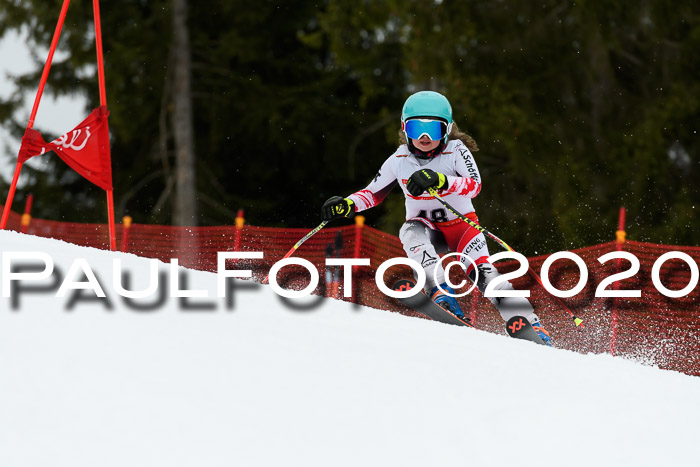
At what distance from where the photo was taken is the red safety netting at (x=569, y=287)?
7.76m

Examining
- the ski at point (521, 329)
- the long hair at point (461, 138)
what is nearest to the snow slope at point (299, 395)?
the ski at point (521, 329)

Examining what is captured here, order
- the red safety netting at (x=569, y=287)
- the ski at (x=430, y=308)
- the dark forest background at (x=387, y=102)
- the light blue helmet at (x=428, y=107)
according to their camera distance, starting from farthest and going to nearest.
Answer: the dark forest background at (x=387, y=102) → the red safety netting at (x=569, y=287) → the ski at (x=430, y=308) → the light blue helmet at (x=428, y=107)

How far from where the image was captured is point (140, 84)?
53.4 feet

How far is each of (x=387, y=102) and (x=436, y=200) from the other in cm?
1261

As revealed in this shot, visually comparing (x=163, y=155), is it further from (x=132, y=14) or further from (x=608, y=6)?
(x=608, y=6)

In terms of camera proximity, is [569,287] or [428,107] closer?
[428,107]

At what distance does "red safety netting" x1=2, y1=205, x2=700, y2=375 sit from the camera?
776 cm

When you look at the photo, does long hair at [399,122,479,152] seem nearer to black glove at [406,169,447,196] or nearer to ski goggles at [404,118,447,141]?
ski goggles at [404,118,447,141]

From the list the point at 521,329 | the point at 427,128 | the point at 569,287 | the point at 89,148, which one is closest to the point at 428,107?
the point at 427,128

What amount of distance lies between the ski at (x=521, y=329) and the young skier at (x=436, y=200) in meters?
0.03

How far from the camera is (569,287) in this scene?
8.63m

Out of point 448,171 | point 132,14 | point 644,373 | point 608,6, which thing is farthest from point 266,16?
point 644,373

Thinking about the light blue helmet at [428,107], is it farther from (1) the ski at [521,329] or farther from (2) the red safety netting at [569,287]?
(2) the red safety netting at [569,287]

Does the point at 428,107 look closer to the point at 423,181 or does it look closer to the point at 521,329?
the point at 423,181
